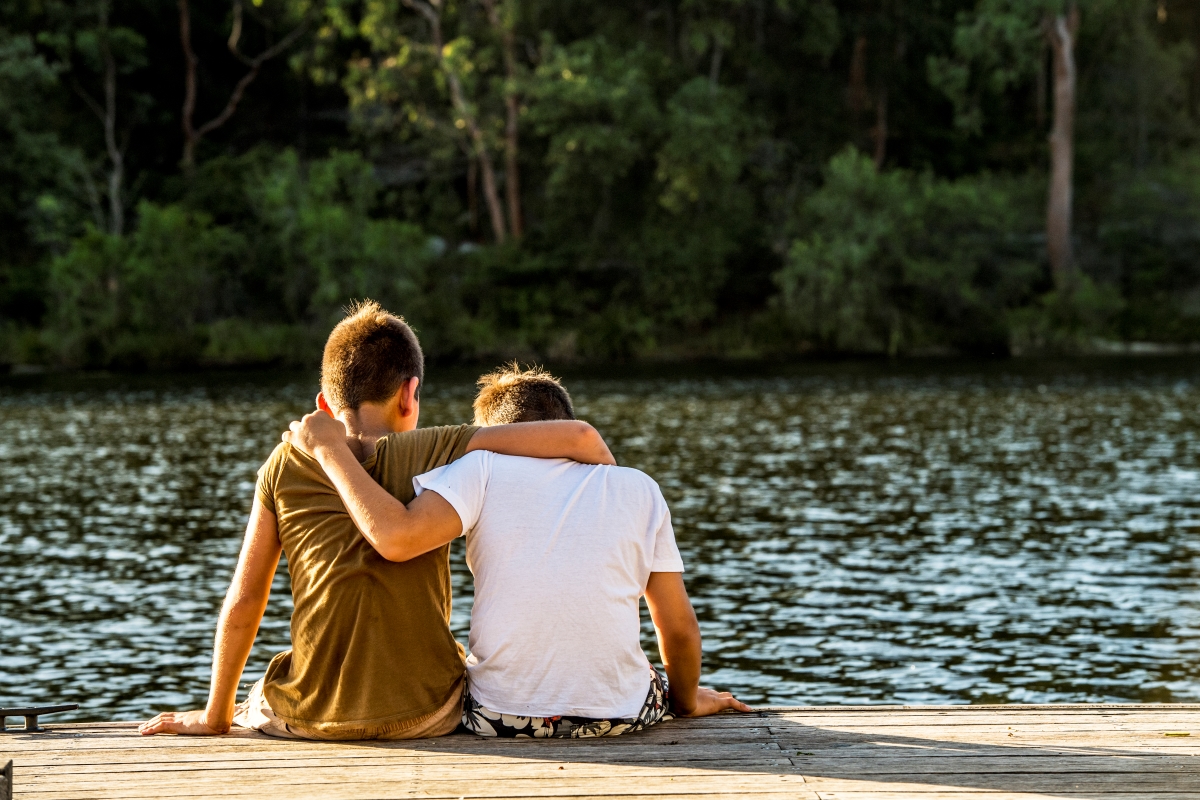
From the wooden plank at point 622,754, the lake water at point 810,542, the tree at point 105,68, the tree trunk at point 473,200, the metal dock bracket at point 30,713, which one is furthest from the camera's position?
the tree trunk at point 473,200

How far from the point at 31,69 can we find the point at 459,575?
124ft

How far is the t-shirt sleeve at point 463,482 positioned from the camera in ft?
14.0

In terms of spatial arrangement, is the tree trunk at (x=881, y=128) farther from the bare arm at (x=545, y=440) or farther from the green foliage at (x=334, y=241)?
the bare arm at (x=545, y=440)

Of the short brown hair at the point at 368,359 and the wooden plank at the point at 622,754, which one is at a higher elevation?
the short brown hair at the point at 368,359

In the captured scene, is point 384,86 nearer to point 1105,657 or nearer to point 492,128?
point 492,128

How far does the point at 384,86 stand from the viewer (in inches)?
1877

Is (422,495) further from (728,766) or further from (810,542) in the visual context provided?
(810,542)

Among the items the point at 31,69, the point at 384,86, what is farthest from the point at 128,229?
the point at 384,86

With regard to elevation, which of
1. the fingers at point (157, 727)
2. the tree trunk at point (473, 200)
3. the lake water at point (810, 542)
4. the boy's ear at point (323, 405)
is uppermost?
the tree trunk at point (473, 200)

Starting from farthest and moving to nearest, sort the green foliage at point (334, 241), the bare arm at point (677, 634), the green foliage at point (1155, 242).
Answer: the green foliage at point (1155, 242), the green foliage at point (334, 241), the bare arm at point (677, 634)

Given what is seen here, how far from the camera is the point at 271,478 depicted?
4.39 meters

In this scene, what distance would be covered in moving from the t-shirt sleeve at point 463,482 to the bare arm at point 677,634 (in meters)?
0.63

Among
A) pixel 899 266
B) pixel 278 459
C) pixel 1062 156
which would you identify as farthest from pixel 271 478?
pixel 1062 156

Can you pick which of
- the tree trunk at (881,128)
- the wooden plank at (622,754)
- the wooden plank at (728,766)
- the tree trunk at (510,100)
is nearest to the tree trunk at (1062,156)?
the tree trunk at (881,128)
